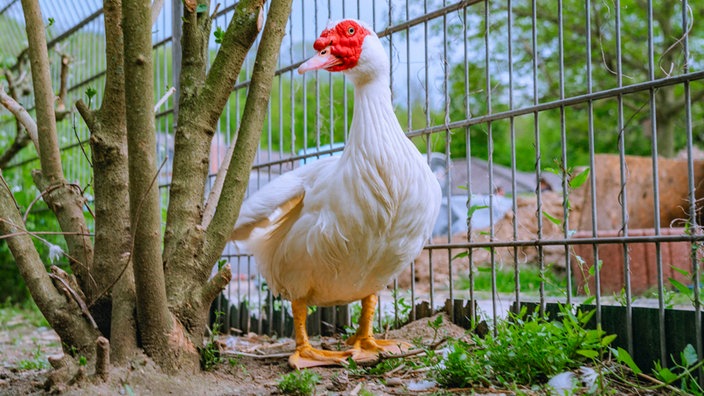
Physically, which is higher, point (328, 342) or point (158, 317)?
point (158, 317)

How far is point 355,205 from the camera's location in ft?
10.1

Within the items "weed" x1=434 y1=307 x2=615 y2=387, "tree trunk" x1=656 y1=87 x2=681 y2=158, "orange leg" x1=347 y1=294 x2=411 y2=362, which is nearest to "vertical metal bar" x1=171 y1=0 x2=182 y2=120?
"orange leg" x1=347 y1=294 x2=411 y2=362

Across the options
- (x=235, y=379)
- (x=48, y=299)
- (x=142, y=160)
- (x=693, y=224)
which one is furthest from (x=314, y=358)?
(x=693, y=224)

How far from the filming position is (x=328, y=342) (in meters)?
4.12

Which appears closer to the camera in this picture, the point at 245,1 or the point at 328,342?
the point at 245,1

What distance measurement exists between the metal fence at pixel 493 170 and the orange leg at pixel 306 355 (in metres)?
0.65

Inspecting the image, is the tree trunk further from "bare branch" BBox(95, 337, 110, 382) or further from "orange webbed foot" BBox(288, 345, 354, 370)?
"bare branch" BBox(95, 337, 110, 382)

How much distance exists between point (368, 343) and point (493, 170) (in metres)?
3.25

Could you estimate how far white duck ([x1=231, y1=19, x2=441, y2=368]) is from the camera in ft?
10.1

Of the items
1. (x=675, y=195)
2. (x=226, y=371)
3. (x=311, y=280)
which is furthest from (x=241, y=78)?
(x=675, y=195)

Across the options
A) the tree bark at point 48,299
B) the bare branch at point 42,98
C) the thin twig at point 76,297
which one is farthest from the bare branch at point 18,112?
the thin twig at point 76,297

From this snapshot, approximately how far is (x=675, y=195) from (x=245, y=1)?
8723mm

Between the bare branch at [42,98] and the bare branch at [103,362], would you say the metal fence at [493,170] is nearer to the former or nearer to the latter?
the bare branch at [42,98]

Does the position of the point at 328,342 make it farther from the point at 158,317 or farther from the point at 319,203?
the point at 158,317
